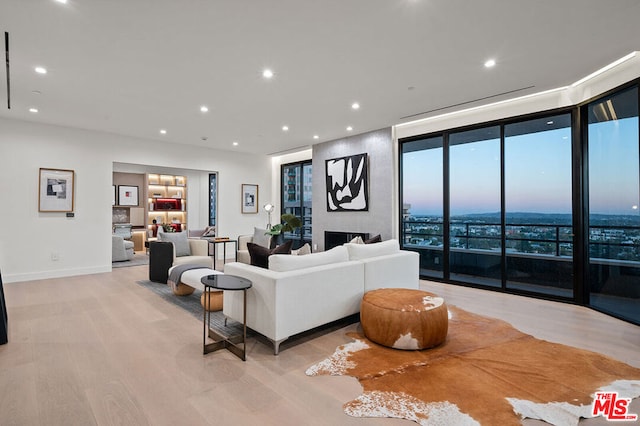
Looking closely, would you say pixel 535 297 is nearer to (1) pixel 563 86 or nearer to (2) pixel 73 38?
(1) pixel 563 86

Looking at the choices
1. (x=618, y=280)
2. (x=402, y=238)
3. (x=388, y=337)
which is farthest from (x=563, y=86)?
(x=388, y=337)


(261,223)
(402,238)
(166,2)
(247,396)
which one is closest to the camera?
(247,396)

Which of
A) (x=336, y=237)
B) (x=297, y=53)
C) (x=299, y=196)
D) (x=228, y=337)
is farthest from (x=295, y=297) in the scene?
(x=299, y=196)

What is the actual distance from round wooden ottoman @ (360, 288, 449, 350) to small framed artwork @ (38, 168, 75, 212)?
599cm

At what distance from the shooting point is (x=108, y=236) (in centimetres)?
644

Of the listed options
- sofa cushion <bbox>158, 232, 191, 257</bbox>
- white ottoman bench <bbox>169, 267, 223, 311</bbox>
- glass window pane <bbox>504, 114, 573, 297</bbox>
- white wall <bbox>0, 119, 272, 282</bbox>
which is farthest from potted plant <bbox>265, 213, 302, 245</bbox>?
glass window pane <bbox>504, 114, 573, 297</bbox>

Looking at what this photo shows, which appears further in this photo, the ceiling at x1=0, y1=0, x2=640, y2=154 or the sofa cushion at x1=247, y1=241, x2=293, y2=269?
the sofa cushion at x1=247, y1=241, x2=293, y2=269

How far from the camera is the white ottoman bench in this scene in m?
3.85

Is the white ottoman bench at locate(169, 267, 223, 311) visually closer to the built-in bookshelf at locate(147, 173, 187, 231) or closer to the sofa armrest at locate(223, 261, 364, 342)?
the sofa armrest at locate(223, 261, 364, 342)

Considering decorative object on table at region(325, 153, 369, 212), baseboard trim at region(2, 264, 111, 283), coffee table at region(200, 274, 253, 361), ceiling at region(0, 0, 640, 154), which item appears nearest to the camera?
ceiling at region(0, 0, 640, 154)

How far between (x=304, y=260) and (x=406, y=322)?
1083 mm

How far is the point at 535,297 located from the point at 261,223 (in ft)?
21.7

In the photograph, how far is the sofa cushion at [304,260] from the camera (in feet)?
9.77

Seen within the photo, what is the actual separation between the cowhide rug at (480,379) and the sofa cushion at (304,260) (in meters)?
0.81
